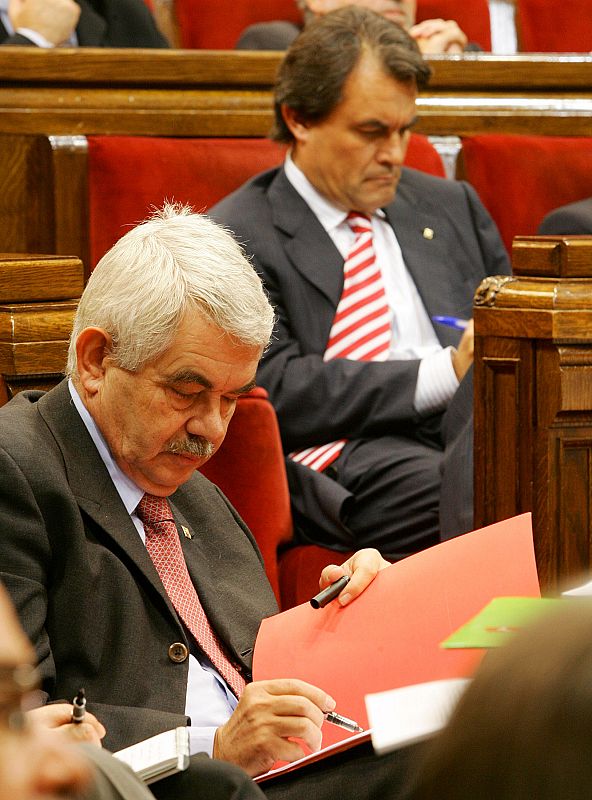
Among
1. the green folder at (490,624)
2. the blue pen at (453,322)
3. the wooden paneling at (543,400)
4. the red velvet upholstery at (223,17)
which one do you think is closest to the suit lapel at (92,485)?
the green folder at (490,624)

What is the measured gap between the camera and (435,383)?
2.17 m

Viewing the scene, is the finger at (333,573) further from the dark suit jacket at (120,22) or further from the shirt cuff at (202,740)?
the dark suit jacket at (120,22)

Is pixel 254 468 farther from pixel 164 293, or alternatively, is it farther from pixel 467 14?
pixel 467 14

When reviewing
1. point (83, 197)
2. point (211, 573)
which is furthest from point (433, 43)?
point (211, 573)

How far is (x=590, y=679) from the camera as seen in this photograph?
43 centimetres

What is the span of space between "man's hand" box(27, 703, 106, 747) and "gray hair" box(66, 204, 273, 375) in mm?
377

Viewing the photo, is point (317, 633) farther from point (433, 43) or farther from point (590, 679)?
point (433, 43)

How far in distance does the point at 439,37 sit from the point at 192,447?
6.55 ft

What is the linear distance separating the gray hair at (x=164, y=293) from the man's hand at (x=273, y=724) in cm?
36

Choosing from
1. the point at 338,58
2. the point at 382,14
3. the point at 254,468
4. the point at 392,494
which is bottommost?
the point at 392,494

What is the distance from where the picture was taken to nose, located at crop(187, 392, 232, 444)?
1356mm

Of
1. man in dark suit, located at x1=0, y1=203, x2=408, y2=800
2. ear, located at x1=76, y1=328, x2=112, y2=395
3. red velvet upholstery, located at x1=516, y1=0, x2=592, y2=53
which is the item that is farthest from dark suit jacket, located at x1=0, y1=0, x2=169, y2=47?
ear, located at x1=76, y1=328, x2=112, y2=395

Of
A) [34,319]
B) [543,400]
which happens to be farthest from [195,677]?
[543,400]

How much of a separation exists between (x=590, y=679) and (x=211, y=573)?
1024 millimetres
